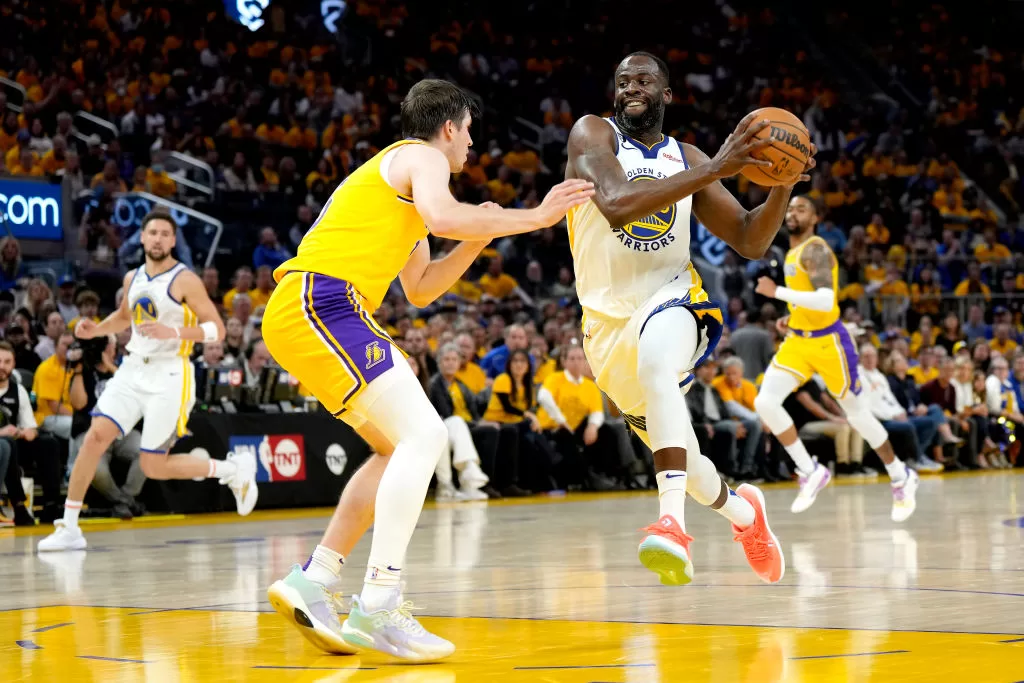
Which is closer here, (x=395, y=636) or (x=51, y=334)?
(x=395, y=636)

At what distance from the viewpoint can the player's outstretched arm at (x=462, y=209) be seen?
465cm

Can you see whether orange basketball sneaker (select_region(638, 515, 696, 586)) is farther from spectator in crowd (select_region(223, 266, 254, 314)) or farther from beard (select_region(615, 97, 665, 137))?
spectator in crowd (select_region(223, 266, 254, 314))

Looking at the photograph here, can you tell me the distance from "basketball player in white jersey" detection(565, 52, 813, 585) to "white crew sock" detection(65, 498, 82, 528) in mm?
4669

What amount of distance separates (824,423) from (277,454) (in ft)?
22.8

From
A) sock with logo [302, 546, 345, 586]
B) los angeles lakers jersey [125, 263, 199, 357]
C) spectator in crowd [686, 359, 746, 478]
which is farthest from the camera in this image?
spectator in crowd [686, 359, 746, 478]

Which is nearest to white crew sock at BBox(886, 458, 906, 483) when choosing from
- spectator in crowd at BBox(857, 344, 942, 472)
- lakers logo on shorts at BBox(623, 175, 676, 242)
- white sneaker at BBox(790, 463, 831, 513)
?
white sneaker at BBox(790, 463, 831, 513)

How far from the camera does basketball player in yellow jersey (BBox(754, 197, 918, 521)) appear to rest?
10758 mm

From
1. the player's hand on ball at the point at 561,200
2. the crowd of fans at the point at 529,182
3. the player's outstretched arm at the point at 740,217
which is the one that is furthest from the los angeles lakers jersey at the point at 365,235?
the crowd of fans at the point at 529,182

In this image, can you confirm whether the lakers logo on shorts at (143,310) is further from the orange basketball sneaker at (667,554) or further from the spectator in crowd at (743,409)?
the spectator in crowd at (743,409)

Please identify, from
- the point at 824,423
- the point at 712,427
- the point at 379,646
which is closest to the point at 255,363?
the point at 712,427

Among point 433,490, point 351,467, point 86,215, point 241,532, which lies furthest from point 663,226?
point 86,215

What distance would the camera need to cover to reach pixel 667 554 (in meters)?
5.08

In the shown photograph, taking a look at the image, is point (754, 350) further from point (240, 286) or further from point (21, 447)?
point (21, 447)

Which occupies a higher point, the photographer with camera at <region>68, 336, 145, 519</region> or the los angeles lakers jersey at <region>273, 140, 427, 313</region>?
the los angeles lakers jersey at <region>273, 140, 427, 313</region>
